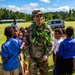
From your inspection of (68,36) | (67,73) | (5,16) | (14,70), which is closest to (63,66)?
(67,73)

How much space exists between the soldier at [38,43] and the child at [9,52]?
287mm

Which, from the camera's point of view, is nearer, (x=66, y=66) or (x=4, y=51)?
(x=4, y=51)

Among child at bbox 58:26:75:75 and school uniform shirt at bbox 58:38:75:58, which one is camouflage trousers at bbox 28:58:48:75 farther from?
school uniform shirt at bbox 58:38:75:58

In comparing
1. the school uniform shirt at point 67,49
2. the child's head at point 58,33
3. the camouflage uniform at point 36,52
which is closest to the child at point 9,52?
the camouflage uniform at point 36,52

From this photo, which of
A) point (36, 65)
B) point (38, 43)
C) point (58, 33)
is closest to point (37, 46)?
point (38, 43)

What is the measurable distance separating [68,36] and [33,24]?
79 centimetres

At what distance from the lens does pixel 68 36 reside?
5.50 meters

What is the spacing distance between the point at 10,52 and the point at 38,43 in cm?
62

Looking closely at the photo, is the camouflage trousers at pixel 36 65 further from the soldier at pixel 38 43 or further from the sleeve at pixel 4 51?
the sleeve at pixel 4 51

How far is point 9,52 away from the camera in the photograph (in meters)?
5.35

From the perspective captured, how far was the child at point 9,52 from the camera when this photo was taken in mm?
5289

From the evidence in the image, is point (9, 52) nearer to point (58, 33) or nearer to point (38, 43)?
point (38, 43)

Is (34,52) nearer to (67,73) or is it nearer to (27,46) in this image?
(27,46)

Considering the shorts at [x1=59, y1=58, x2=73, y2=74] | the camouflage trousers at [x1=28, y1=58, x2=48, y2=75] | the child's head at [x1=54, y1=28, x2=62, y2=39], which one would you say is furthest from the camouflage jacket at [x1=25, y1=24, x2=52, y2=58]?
the child's head at [x1=54, y1=28, x2=62, y2=39]
